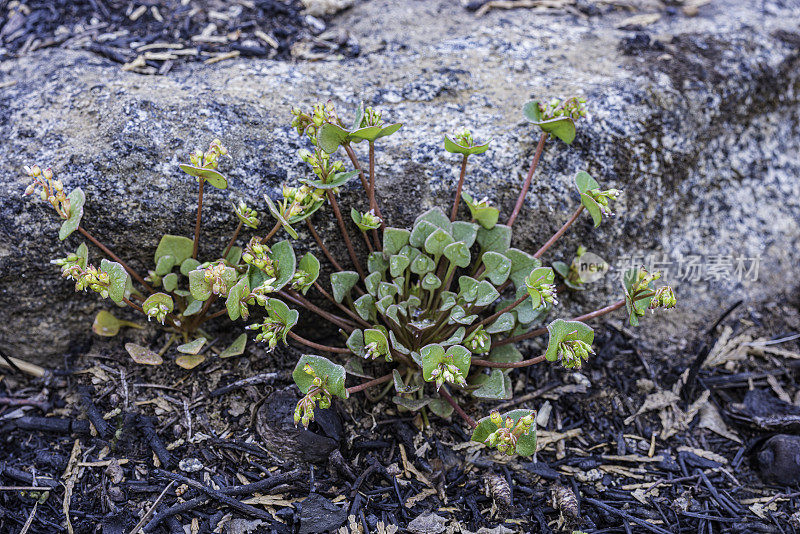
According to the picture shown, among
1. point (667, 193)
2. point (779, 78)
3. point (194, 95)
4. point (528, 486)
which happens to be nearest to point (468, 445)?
point (528, 486)

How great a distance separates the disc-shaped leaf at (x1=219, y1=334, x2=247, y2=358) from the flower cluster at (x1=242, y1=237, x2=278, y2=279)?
0.47 metres

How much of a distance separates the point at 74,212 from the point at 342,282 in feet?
4.09

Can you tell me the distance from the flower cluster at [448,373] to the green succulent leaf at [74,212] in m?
1.70

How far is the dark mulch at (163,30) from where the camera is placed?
3.87 metres

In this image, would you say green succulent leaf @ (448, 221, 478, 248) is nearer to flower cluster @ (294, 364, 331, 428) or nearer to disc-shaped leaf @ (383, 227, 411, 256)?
disc-shaped leaf @ (383, 227, 411, 256)

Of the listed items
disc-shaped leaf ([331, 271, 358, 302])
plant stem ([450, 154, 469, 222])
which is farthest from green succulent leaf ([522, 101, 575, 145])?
disc-shaped leaf ([331, 271, 358, 302])

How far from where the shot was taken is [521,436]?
2389mm

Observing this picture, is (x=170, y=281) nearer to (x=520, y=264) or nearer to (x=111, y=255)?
(x=111, y=255)

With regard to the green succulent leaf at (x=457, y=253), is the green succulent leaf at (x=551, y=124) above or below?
above

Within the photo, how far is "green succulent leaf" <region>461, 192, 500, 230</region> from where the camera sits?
287 centimetres

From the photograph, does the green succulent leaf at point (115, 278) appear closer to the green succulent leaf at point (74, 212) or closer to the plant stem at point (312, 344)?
the green succulent leaf at point (74, 212)

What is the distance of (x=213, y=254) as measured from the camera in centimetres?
301

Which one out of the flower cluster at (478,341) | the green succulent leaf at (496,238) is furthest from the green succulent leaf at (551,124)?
the flower cluster at (478,341)

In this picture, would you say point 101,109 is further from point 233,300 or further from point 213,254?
point 233,300
